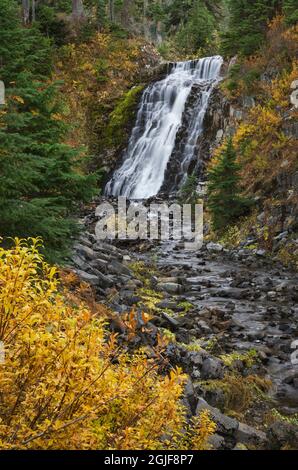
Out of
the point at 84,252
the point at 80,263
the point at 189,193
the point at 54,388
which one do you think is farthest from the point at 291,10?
the point at 54,388

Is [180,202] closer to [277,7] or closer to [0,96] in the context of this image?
[277,7]

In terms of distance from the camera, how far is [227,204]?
1822 cm

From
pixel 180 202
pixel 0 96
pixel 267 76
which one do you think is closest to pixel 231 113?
pixel 267 76

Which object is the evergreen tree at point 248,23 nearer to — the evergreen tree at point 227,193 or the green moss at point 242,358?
the evergreen tree at point 227,193

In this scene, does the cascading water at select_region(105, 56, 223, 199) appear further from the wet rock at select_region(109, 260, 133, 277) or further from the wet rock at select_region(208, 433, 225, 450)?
the wet rock at select_region(208, 433, 225, 450)

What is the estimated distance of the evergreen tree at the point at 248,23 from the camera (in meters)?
23.5

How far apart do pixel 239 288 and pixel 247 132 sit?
10586mm

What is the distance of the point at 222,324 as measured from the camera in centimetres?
956

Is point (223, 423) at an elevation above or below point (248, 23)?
below

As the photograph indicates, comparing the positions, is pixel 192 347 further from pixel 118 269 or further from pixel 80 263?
pixel 118 269

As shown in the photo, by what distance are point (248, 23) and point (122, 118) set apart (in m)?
9.85

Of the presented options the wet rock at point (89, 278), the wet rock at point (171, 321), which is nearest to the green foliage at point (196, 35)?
the wet rock at point (89, 278)

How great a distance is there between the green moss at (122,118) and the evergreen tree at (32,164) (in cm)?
1665

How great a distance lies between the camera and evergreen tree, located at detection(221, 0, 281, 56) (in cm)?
2352
